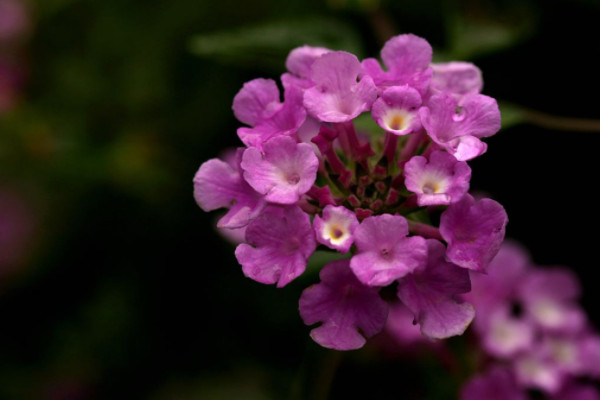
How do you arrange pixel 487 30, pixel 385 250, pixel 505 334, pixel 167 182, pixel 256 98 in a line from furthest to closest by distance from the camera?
pixel 167 182 < pixel 487 30 < pixel 505 334 < pixel 256 98 < pixel 385 250

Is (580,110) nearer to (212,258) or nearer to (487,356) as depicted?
(487,356)

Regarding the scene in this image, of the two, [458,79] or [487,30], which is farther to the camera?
[487,30]

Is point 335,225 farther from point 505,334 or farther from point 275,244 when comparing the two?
point 505,334

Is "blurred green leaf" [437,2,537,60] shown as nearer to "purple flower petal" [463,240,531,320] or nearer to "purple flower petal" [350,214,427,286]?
"purple flower petal" [463,240,531,320]

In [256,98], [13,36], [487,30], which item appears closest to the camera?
[256,98]

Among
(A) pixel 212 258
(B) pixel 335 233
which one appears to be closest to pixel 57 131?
(A) pixel 212 258

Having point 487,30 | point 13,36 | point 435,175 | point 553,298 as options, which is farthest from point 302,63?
point 13,36
